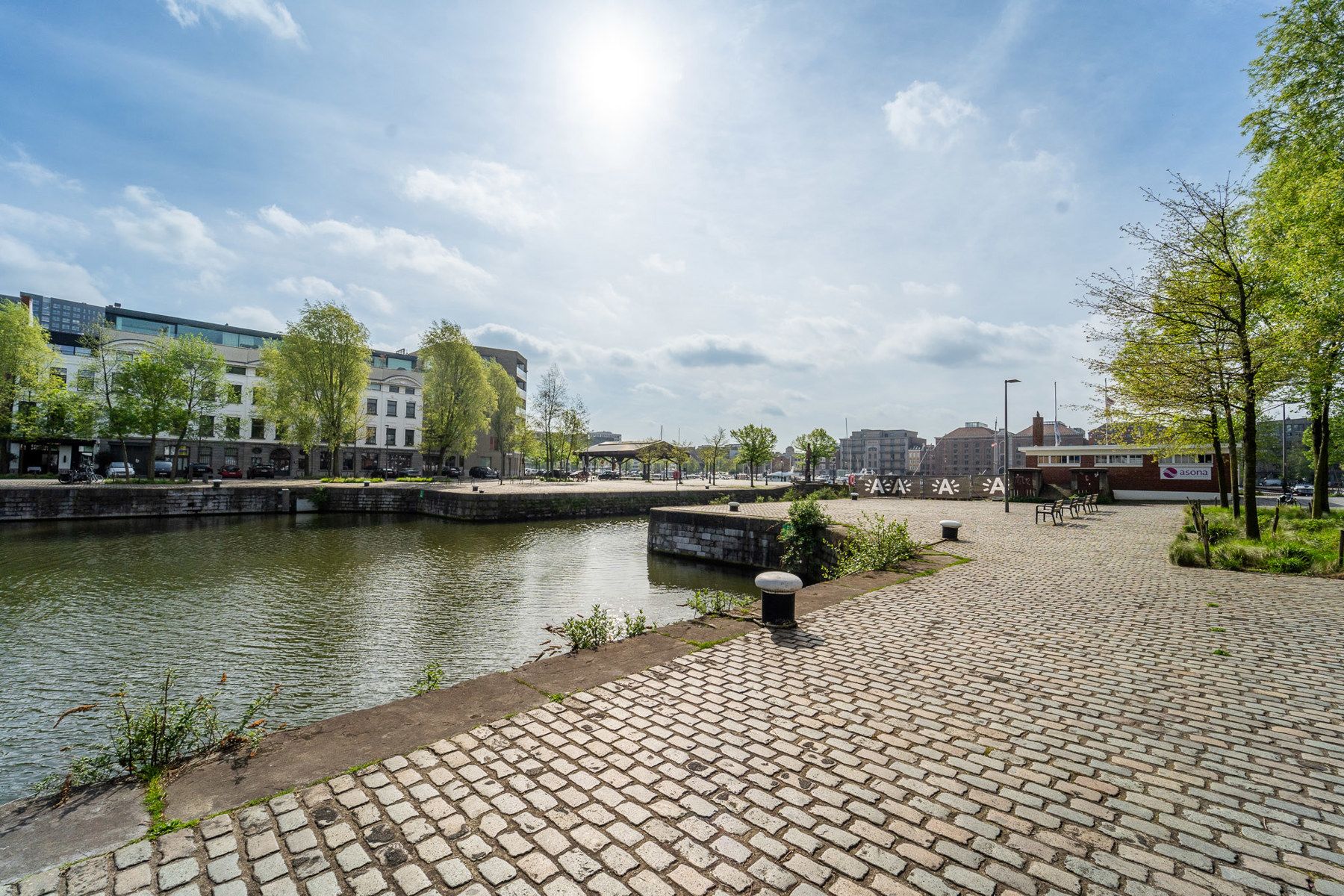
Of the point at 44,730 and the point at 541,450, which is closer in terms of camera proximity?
the point at 44,730

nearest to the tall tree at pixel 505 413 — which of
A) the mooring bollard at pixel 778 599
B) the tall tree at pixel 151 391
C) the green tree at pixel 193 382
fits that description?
the green tree at pixel 193 382

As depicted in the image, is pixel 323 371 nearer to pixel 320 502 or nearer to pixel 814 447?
pixel 320 502

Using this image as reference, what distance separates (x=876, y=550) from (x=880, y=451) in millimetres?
173793

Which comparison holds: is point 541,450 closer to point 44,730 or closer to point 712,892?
point 44,730

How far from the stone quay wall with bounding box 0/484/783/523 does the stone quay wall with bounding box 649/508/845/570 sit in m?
12.5

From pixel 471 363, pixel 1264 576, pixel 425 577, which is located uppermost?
pixel 471 363

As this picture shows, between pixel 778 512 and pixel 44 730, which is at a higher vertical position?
pixel 778 512

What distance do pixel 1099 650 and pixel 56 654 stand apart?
46.8 feet

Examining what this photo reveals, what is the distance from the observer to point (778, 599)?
267 inches

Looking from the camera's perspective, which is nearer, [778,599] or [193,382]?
[778,599]

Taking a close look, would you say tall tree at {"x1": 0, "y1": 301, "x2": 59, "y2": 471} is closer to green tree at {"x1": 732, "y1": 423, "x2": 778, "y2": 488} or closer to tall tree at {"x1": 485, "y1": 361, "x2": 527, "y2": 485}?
tall tree at {"x1": 485, "y1": 361, "x2": 527, "y2": 485}

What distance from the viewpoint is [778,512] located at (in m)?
19.7

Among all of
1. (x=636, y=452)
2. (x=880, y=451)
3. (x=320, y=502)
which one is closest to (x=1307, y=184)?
(x=636, y=452)

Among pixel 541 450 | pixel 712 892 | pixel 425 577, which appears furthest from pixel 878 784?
pixel 541 450
